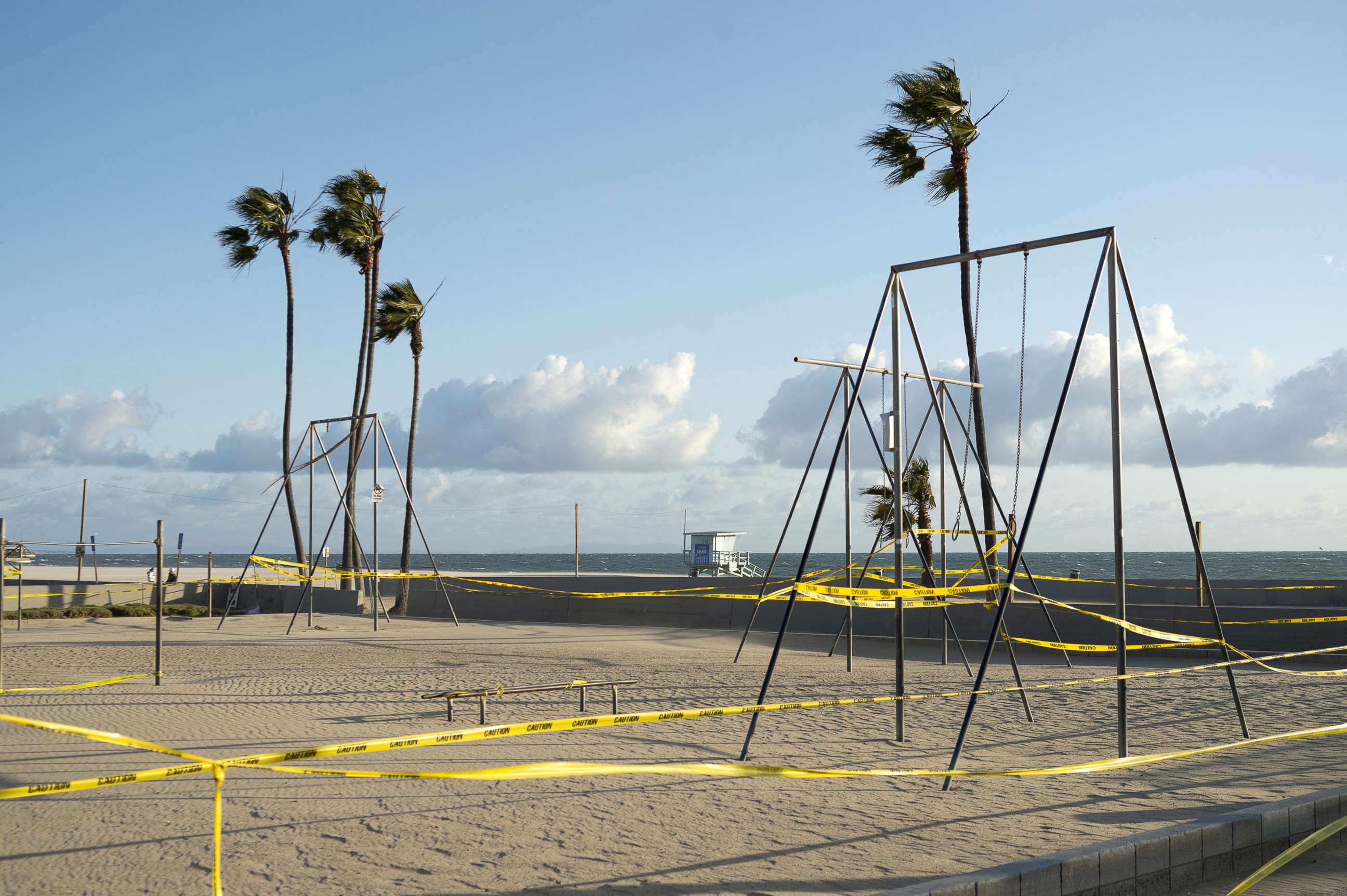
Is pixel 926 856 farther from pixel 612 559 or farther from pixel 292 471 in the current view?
pixel 612 559

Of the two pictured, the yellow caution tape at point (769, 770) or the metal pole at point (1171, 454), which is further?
the metal pole at point (1171, 454)

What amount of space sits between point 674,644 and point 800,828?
13399mm

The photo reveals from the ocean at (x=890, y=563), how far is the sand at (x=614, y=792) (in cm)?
3734

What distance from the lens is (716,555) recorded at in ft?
148

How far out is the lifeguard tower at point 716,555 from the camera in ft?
144

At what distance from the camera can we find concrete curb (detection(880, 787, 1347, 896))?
5207 mm

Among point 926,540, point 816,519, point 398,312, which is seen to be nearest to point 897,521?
point 816,519

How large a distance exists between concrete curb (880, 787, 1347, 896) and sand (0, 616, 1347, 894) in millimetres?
412

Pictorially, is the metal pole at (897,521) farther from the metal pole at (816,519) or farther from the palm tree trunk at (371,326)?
the palm tree trunk at (371,326)

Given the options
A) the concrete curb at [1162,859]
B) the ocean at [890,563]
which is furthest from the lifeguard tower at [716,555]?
the concrete curb at [1162,859]

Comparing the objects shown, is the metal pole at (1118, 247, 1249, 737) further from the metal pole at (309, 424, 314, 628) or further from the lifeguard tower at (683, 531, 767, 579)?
the lifeguard tower at (683, 531, 767, 579)

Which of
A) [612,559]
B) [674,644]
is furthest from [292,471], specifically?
[612,559]

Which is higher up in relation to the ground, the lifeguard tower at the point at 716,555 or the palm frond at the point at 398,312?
the palm frond at the point at 398,312

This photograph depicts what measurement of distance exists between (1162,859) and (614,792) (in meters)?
3.51
